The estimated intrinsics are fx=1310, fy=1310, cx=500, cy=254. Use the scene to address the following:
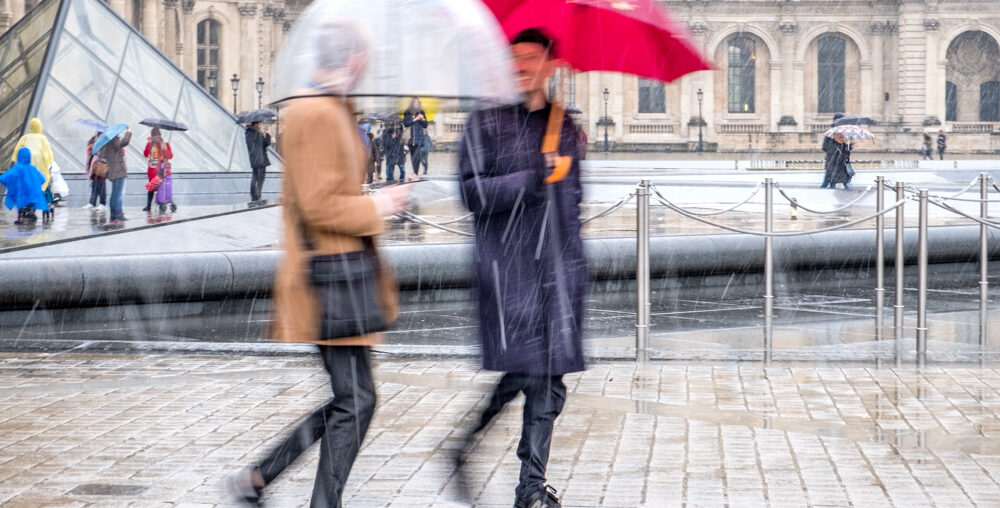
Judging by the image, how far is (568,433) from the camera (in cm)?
502

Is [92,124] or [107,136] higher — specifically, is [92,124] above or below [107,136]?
above

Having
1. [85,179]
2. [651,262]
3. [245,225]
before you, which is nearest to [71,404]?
[651,262]

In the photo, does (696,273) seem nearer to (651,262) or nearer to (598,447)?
(651,262)

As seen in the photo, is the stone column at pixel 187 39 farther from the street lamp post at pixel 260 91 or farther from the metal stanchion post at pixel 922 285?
the metal stanchion post at pixel 922 285

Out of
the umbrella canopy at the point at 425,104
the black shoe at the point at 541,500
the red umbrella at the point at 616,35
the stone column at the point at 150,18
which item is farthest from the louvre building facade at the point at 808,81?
the umbrella canopy at the point at 425,104

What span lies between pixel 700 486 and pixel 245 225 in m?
9.98

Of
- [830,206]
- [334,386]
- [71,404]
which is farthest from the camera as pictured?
[830,206]

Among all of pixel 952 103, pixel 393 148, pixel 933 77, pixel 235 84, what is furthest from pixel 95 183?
pixel 952 103

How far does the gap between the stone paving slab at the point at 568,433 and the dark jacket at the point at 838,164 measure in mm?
19393

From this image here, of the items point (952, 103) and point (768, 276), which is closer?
point (768, 276)

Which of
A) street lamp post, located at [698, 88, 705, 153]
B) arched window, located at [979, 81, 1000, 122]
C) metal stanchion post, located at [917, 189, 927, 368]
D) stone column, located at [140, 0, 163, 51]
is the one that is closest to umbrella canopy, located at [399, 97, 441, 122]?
metal stanchion post, located at [917, 189, 927, 368]

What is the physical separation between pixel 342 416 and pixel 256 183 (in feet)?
55.8

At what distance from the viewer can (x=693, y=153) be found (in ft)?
195

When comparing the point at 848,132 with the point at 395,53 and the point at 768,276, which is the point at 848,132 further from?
the point at 395,53
